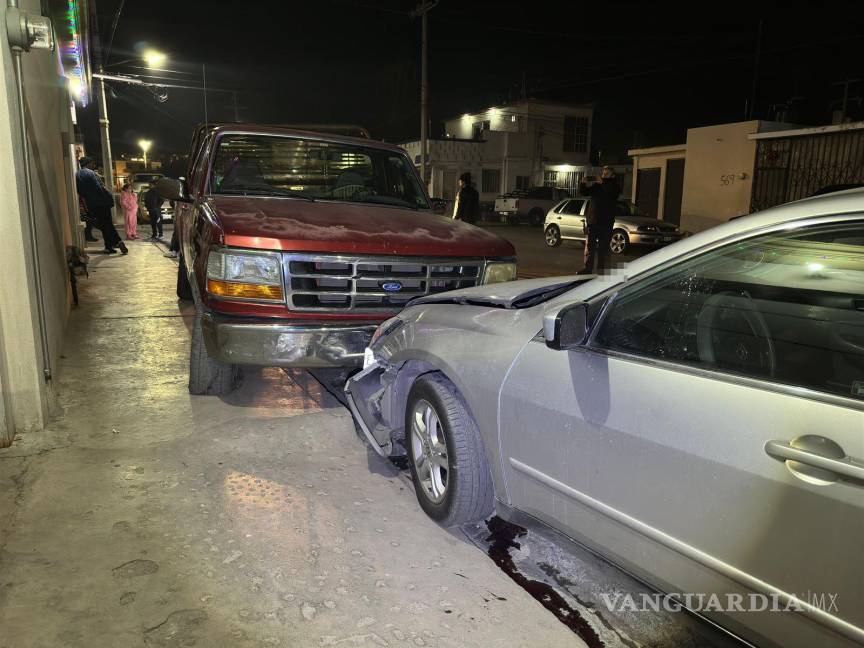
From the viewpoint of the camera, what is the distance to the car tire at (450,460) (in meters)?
2.73

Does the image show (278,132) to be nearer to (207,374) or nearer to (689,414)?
(207,374)

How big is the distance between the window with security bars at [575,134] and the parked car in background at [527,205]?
1123 cm

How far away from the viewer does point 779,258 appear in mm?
2695

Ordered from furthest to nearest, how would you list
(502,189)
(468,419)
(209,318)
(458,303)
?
(502,189)
(209,318)
(458,303)
(468,419)

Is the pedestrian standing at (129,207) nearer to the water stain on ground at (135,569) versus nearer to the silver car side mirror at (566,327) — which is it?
the water stain on ground at (135,569)

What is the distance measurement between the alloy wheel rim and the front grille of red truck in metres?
1.15

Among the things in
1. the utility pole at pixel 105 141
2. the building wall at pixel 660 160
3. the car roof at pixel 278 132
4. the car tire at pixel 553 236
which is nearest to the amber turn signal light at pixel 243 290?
the car roof at pixel 278 132

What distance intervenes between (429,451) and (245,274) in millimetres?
1631

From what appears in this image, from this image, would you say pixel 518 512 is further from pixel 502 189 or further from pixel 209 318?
pixel 502 189

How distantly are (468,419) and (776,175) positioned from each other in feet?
56.9

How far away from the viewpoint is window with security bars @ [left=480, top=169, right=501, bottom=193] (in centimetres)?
4112

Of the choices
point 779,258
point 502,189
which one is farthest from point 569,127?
point 779,258

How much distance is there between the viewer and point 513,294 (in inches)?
112

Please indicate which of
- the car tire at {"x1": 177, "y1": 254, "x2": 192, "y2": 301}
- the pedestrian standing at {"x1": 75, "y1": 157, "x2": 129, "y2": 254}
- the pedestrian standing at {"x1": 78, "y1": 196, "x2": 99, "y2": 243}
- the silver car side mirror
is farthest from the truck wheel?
the pedestrian standing at {"x1": 78, "y1": 196, "x2": 99, "y2": 243}
